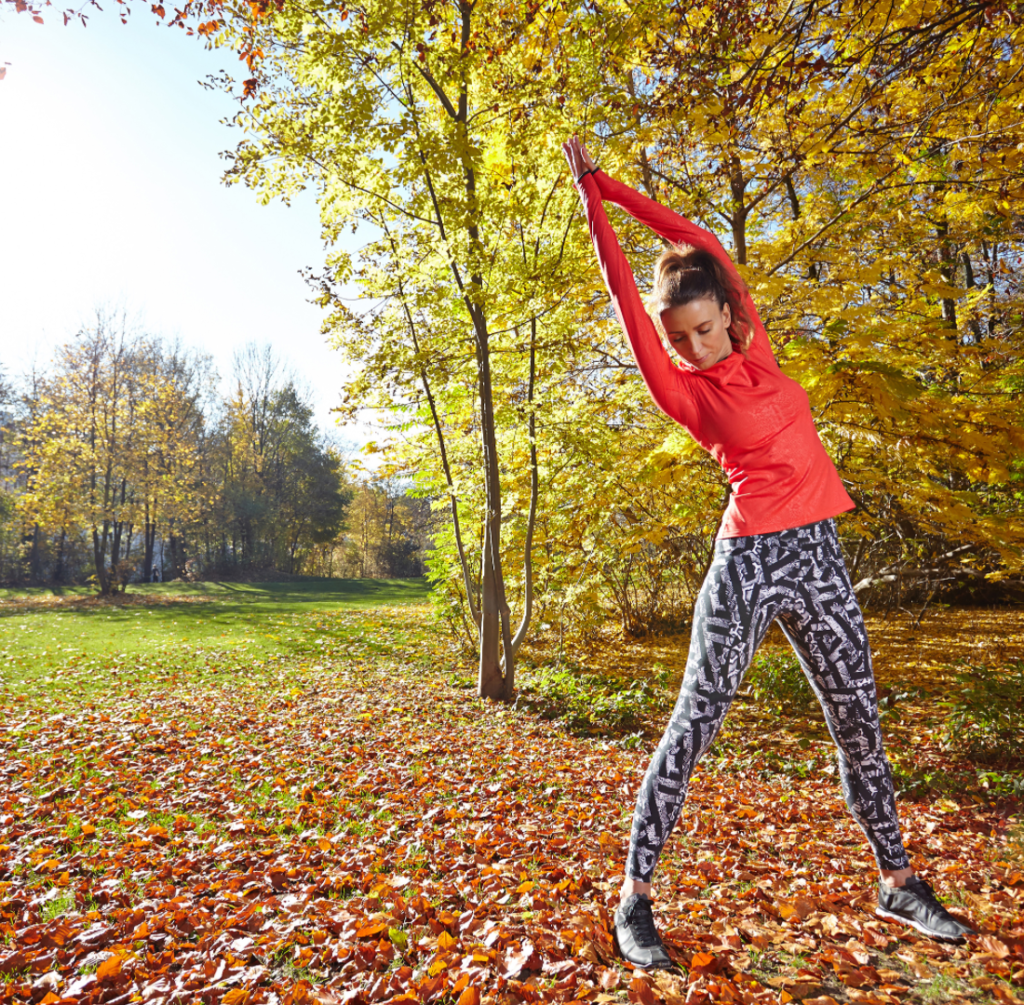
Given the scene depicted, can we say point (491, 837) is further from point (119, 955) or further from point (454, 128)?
point (454, 128)

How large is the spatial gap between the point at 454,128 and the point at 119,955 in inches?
254

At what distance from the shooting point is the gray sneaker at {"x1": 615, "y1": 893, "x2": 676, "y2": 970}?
1850 millimetres

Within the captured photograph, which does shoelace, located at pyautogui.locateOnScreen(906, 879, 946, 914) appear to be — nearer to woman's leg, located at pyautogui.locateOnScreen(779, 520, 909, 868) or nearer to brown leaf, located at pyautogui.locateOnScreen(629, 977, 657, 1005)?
woman's leg, located at pyautogui.locateOnScreen(779, 520, 909, 868)

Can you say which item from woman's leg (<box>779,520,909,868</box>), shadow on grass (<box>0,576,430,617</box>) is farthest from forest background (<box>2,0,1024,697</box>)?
shadow on grass (<box>0,576,430,617</box>)

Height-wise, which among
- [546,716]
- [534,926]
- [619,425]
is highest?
[619,425]

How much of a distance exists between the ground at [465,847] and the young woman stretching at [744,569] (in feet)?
0.94

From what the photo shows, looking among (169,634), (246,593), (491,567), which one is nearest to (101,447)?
(246,593)

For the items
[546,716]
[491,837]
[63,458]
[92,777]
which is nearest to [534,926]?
[491,837]

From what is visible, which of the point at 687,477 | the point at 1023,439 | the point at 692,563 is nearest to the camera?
the point at 1023,439

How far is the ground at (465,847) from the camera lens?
1.97 metres

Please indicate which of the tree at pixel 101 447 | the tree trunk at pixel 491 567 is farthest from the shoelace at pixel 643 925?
the tree at pixel 101 447

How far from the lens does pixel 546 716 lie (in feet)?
22.0

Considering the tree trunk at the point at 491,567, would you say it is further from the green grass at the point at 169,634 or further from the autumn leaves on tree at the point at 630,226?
the green grass at the point at 169,634

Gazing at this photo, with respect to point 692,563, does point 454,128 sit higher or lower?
higher
